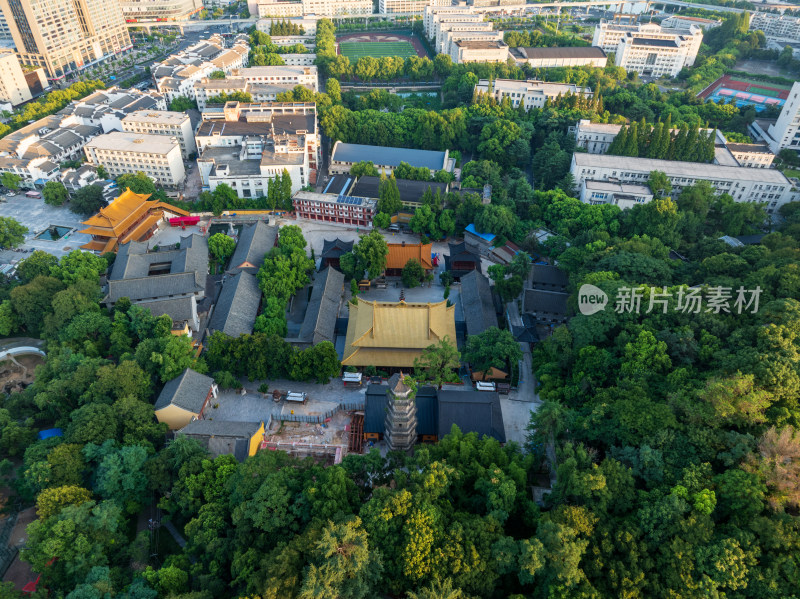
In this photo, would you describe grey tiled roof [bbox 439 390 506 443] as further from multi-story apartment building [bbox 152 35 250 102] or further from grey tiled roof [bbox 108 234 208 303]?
multi-story apartment building [bbox 152 35 250 102]

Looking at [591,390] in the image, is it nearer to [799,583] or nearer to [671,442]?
[671,442]

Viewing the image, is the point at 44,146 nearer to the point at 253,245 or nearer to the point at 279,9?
the point at 253,245

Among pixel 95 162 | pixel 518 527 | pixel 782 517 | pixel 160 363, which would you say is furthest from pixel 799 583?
pixel 95 162

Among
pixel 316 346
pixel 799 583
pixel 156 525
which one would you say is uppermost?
pixel 799 583

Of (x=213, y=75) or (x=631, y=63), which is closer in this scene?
(x=213, y=75)

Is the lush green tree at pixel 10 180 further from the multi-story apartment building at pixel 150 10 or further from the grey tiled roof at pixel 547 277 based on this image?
the multi-story apartment building at pixel 150 10

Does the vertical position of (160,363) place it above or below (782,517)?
below

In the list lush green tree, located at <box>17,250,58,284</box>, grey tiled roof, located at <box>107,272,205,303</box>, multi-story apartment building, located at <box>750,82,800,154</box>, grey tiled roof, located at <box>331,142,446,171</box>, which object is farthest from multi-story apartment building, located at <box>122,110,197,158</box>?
multi-story apartment building, located at <box>750,82,800,154</box>

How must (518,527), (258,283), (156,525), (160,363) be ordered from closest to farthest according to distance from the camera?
(518,527), (156,525), (160,363), (258,283)
